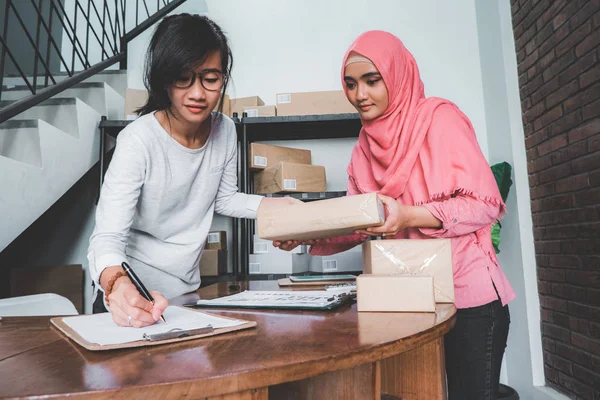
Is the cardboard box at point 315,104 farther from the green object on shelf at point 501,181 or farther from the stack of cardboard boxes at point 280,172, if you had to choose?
the green object on shelf at point 501,181

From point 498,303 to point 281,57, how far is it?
2.31m

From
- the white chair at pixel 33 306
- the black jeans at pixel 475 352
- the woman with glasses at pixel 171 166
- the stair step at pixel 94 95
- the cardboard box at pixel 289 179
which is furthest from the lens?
the stair step at pixel 94 95

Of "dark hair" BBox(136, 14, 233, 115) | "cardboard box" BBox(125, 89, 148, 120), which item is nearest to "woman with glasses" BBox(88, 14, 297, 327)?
"dark hair" BBox(136, 14, 233, 115)

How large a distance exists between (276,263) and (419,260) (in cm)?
142

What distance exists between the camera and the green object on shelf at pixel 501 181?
7.53 feet

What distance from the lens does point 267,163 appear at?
7.68 feet

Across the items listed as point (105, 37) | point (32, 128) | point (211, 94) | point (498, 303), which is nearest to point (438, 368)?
point (498, 303)

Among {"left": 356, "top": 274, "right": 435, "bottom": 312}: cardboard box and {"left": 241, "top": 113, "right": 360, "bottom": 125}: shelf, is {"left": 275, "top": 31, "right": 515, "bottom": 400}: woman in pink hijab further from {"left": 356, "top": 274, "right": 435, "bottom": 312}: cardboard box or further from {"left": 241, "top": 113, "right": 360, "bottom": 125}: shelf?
{"left": 241, "top": 113, "right": 360, "bottom": 125}: shelf

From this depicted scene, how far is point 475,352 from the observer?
3.18ft

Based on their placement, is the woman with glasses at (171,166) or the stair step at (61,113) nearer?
the woman with glasses at (171,166)

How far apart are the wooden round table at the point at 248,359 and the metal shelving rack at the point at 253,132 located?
1460 millimetres

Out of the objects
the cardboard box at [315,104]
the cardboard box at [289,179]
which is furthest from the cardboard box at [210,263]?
the cardboard box at [315,104]

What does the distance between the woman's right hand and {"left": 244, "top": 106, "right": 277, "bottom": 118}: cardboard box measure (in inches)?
69.1

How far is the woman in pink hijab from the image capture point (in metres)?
0.98
